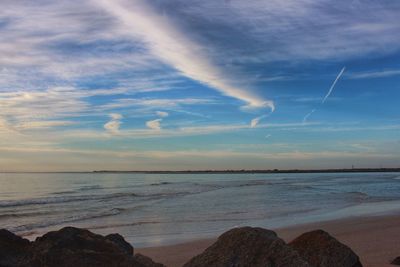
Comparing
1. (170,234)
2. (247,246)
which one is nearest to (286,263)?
(247,246)

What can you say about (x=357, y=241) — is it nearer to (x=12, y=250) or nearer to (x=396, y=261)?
(x=396, y=261)

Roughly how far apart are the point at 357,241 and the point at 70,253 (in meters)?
9.77

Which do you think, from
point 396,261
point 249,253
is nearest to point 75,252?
point 249,253

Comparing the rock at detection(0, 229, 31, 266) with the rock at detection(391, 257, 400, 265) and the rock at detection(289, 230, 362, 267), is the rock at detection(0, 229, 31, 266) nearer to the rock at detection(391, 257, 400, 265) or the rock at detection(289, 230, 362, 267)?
the rock at detection(289, 230, 362, 267)

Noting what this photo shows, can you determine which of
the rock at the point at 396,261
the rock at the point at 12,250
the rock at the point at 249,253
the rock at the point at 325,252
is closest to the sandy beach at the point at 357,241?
the rock at the point at 396,261

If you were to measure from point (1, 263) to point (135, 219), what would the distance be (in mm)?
15224

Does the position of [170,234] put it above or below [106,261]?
below

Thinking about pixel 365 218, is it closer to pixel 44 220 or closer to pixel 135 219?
pixel 135 219

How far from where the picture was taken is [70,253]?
511cm

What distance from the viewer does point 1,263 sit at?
17.6ft

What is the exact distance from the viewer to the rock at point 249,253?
217 inches

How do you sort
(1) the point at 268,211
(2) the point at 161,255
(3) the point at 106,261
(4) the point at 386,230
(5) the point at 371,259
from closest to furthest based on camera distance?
(3) the point at 106,261 < (5) the point at 371,259 < (2) the point at 161,255 < (4) the point at 386,230 < (1) the point at 268,211

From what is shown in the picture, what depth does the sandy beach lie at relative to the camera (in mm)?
10242

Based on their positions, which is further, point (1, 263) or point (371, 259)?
point (371, 259)
